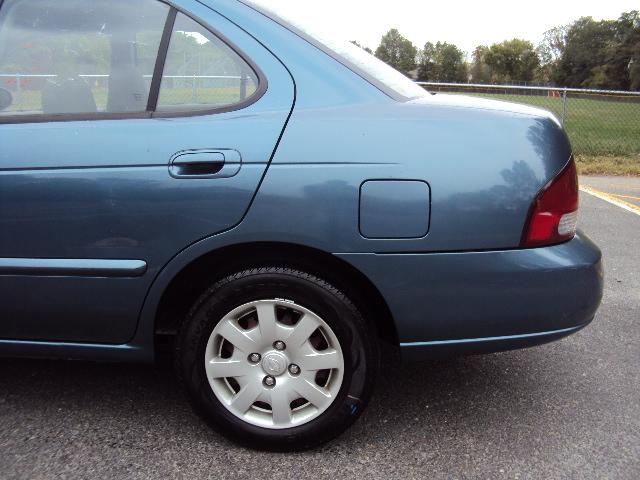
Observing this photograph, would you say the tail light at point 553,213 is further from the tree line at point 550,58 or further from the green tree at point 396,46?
the green tree at point 396,46

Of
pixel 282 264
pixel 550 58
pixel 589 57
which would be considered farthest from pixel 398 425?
pixel 550 58

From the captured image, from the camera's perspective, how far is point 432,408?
2572 mm

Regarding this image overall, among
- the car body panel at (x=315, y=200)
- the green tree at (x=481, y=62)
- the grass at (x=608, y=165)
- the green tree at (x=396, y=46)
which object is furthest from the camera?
the green tree at (x=481, y=62)

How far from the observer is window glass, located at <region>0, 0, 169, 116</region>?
222cm

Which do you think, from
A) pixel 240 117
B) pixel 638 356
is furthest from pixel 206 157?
pixel 638 356

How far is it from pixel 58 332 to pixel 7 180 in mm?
560

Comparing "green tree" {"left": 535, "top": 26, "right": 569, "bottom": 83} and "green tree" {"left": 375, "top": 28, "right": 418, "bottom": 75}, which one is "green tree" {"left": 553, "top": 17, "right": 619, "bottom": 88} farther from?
"green tree" {"left": 375, "top": 28, "right": 418, "bottom": 75}

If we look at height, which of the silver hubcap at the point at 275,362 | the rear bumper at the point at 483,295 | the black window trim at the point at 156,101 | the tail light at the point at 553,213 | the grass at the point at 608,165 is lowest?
the grass at the point at 608,165

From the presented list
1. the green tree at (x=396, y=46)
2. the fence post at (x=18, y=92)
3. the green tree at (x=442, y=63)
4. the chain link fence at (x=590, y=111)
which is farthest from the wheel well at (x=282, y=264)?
the green tree at (x=396, y=46)

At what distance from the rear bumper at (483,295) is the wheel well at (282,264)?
0.08 metres

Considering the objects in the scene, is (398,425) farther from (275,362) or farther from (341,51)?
(341,51)

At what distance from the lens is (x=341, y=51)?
89.7 inches

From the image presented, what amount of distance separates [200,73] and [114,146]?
40cm

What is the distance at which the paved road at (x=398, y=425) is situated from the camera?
217cm
